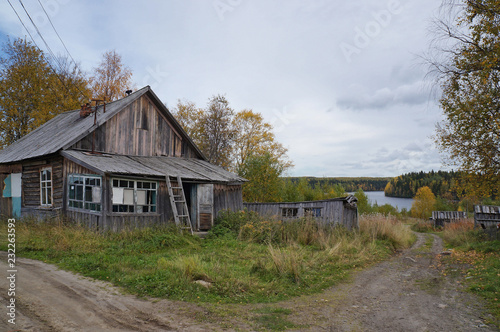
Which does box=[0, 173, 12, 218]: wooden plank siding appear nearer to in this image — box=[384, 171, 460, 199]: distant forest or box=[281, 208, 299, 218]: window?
box=[281, 208, 299, 218]: window

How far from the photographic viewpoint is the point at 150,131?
18281 millimetres

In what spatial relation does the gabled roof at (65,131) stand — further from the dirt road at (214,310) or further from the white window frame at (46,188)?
the dirt road at (214,310)

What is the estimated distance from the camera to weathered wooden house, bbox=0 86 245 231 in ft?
42.9

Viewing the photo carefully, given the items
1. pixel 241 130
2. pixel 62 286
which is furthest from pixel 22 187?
pixel 241 130

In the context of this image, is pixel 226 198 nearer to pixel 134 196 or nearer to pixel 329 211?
pixel 134 196

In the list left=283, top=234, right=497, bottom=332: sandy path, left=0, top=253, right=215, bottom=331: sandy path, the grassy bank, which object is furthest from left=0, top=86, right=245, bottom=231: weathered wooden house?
left=283, top=234, right=497, bottom=332: sandy path

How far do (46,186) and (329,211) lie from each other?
14.5m

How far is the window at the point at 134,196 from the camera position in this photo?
13055 millimetres

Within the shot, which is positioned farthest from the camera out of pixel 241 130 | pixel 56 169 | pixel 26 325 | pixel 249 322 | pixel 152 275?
pixel 241 130

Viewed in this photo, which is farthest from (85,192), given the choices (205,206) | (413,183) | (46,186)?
(413,183)

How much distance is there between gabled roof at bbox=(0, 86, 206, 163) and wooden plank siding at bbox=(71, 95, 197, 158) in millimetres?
326

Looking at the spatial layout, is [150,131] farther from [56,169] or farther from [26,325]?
[26,325]

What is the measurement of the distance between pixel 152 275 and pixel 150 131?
12.2m

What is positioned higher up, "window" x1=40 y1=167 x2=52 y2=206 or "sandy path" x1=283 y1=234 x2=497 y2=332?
"window" x1=40 y1=167 x2=52 y2=206
